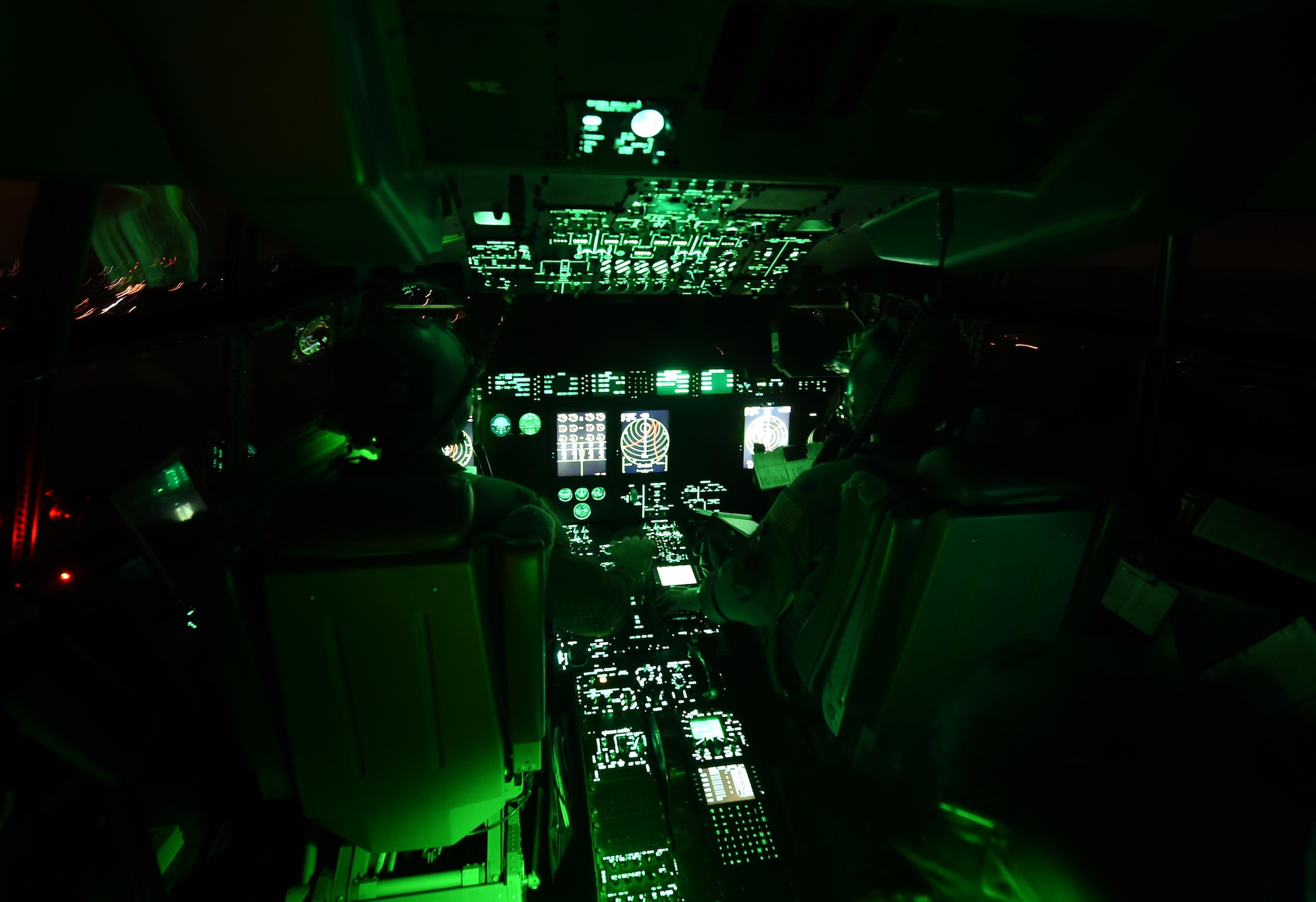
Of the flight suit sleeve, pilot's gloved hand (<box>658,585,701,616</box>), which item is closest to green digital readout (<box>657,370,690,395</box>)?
pilot's gloved hand (<box>658,585,701,616</box>)

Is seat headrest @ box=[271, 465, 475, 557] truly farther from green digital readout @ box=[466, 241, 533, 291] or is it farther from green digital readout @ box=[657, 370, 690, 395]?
green digital readout @ box=[657, 370, 690, 395]

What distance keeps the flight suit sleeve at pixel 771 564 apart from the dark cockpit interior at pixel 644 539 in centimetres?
1

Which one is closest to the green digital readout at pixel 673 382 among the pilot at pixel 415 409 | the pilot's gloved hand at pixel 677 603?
the pilot's gloved hand at pixel 677 603

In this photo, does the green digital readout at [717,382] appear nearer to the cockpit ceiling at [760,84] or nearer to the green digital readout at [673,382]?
the green digital readout at [673,382]

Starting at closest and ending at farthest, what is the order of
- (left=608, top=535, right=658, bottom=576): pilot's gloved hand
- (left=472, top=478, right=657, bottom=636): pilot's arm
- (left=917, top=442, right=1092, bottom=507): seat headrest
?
(left=917, top=442, right=1092, bottom=507): seat headrest
(left=472, top=478, right=657, bottom=636): pilot's arm
(left=608, top=535, right=658, bottom=576): pilot's gloved hand

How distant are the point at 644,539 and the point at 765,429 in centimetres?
103

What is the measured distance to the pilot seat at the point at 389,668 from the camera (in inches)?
42.9

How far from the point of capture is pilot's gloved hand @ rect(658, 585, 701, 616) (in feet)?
7.27

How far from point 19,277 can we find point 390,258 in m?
0.60

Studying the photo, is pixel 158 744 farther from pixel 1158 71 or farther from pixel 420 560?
pixel 1158 71

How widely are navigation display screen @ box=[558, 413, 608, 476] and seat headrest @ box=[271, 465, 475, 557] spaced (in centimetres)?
160

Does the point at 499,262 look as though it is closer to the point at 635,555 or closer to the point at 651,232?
the point at 651,232

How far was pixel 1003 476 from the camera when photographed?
130 cm

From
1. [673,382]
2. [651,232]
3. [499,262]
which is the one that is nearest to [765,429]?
[673,382]
